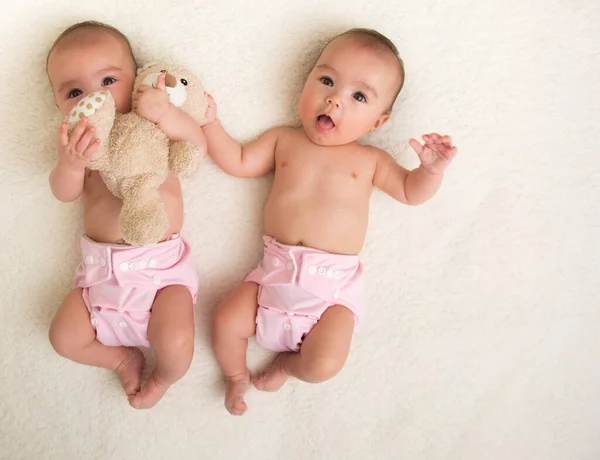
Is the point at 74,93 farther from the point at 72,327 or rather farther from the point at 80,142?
the point at 72,327

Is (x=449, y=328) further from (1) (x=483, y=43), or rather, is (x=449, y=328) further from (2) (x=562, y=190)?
(1) (x=483, y=43)

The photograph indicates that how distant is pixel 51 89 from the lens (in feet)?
4.85

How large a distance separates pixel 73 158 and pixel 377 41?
2.71 ft

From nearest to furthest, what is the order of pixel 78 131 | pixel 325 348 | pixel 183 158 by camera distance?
pixel 78 131
pixel 183 158
pixel 325 348

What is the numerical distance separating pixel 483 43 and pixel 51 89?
1.24 metres

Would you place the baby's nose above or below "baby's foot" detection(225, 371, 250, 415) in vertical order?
above

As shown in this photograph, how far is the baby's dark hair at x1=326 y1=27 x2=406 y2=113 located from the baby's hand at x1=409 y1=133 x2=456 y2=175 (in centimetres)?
19

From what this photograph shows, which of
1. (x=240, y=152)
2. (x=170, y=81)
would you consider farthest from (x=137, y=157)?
(x=240, y=152)

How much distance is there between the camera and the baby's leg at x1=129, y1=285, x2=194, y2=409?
134cm

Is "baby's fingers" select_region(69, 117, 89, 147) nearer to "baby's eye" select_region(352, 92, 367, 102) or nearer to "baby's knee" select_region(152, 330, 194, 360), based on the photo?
"baby's knee" select_region(152, 330, 194, 360)

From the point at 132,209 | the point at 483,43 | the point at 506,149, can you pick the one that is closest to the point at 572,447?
the point at 506,149

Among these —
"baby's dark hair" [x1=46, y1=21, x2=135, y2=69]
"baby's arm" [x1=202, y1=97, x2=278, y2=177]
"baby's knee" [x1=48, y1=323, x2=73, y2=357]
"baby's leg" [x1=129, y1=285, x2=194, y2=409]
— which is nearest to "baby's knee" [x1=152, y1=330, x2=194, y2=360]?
"baby's leg" [x1=129, y1=285, x2=194, y2=409]

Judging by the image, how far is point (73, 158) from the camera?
3.92 feet

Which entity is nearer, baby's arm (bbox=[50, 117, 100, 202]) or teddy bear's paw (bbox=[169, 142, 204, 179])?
baby's arm (bbox=[50, 117, 100, 202])
